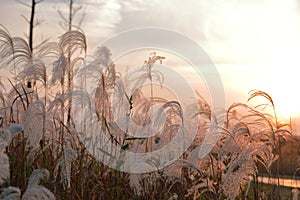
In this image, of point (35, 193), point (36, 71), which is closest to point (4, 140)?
point (35, 193)

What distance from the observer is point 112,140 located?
211 inches

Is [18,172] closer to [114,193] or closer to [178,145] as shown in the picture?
[114,193]

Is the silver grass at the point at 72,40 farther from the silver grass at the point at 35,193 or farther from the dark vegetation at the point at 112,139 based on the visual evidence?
the silver grass at the point at 35,193

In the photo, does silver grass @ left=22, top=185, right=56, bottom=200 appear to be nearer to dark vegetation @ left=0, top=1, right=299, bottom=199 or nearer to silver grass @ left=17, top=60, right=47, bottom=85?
A: dark vegetation @ left=0, top=1, right=299, bottom=199

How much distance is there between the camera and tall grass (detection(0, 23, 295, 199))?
419 cm

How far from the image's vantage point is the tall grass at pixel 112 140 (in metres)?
4.19

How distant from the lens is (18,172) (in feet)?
15.1

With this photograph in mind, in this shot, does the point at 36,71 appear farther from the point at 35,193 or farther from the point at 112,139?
the point at 35,193

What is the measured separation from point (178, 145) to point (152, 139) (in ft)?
2.17

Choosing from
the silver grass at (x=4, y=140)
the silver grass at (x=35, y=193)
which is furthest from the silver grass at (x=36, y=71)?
the silver grass at (x=35, y=193)

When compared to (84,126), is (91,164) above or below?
below

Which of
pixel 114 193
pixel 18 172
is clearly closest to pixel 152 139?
pixel 114 193

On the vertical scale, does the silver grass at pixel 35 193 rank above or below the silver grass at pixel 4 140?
below

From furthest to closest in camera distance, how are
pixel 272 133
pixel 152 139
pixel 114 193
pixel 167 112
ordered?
1. pixel 152 139
2. pixel 167 112
3. pixel 114 193
4. pixel 272 133
